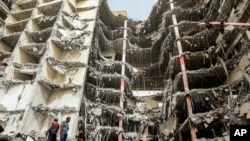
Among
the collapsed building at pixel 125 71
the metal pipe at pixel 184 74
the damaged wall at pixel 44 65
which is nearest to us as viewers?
the metal pipe at pixel 184 74

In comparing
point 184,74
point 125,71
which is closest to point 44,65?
point 125,71

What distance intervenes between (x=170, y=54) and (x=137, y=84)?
19.7 ft

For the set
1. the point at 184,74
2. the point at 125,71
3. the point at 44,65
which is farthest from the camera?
the point at 125,71

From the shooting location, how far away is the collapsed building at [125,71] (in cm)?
2786

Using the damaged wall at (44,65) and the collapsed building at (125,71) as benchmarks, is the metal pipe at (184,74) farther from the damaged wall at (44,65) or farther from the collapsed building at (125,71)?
the damaged wall at (44,65)

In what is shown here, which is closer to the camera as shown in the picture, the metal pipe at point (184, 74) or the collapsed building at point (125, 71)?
the metal pipe at point (184, 74)

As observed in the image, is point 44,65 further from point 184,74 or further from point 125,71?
point 184,74

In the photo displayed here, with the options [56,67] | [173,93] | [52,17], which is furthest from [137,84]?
[52,17]

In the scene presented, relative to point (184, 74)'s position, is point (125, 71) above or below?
above

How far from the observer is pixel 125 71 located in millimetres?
39156

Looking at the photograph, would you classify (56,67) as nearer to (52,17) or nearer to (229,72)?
(52,17)

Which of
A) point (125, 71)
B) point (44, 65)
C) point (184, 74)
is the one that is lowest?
point (184, 74)

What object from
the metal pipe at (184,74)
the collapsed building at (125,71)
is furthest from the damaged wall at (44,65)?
the metal pipe at (184,74)

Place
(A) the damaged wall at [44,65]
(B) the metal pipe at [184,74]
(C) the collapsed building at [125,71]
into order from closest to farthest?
(B) the metal pipe at [184,74]
(C) the collapsed building at [125,71]
(A) the damaged wall at [44,65]
